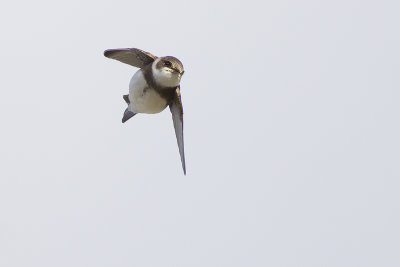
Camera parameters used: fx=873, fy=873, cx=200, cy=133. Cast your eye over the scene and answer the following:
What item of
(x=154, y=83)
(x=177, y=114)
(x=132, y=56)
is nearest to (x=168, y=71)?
(x=154, y=83)

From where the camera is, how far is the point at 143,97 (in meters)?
19.6

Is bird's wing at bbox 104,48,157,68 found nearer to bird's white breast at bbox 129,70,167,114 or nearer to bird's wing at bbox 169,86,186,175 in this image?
bird's white breast at bbox 129,70,167,114

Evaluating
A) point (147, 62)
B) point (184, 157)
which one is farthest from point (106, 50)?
point (184, 157)

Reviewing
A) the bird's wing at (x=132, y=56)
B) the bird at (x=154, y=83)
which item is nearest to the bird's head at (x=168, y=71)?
the bird at (x=154, y=83)

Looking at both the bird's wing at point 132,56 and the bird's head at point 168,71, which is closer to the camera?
the bird's head at point 168,71

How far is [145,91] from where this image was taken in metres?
19.5

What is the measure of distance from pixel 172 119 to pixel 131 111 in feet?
6.79

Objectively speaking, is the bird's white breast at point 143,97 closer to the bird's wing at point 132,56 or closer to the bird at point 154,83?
the bird at point 154,83

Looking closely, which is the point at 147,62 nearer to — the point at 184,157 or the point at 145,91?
the point at 145,91

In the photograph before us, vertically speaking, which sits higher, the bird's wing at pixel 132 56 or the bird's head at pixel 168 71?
the bird's wing at pixel 132 56

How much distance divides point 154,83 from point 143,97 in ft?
1.86

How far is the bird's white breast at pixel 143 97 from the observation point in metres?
19.4

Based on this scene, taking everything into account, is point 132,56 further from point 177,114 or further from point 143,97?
point 177,114

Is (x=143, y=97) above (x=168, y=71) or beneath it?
beneath
